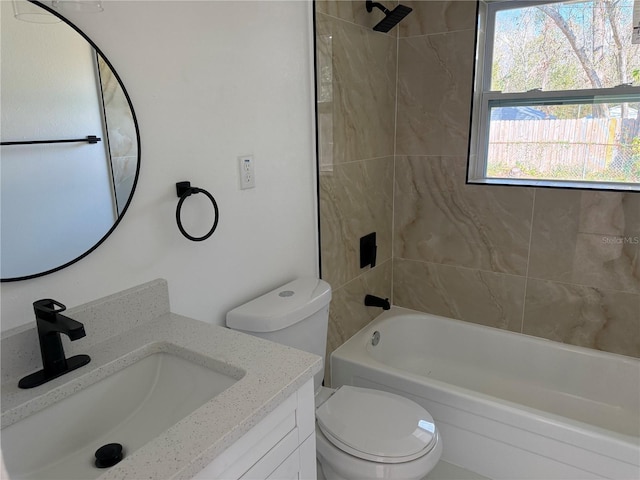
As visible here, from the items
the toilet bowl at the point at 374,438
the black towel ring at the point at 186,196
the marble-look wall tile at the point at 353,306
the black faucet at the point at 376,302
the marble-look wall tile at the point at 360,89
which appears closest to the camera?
the black towel ring at the point at 186,196

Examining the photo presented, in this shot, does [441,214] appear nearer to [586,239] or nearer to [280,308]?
[586,239]

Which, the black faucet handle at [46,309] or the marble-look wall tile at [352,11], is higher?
the marble-look wall tile at [352,11]

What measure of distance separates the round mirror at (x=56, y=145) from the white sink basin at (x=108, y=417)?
1.00 ft

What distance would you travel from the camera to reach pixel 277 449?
3.20ft

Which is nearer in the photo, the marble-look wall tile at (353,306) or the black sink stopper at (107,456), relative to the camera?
the black sink stopper at (107,456)

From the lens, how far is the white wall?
3.74 ft

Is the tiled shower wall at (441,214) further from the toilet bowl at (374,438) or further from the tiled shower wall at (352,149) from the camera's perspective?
the toilet bowl at (374,438)

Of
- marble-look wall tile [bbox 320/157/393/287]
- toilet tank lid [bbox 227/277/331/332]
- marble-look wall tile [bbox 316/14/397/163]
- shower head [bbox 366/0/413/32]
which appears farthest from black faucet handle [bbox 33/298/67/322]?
shower head [bbox 366/0/413/32]

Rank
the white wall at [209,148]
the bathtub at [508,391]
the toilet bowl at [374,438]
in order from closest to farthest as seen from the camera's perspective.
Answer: the white wall at [209,148] < the toilet bowl at [374,438] < the bathtub at [508,391]

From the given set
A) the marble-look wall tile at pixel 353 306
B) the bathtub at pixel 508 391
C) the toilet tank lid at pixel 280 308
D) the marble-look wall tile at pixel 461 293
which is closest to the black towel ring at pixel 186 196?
the toilet tank lid at pixel 280 308

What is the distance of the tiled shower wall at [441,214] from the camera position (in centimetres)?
202

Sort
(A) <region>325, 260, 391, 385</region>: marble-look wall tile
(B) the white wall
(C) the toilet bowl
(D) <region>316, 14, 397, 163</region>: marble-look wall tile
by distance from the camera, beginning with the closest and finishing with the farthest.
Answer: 1. (B) the white wall
2. (C) the toilet bowl
3. (D) <region>316, 14, 397, 163</region>: marble-look wall tile
4. (A) <region>325, 260, 391, 385</region>: marble-look wall tile

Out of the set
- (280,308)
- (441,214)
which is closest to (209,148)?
(280,308)

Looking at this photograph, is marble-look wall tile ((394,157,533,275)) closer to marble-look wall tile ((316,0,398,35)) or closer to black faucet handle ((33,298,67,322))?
marble-look wall tile ((316,0,398,35))
